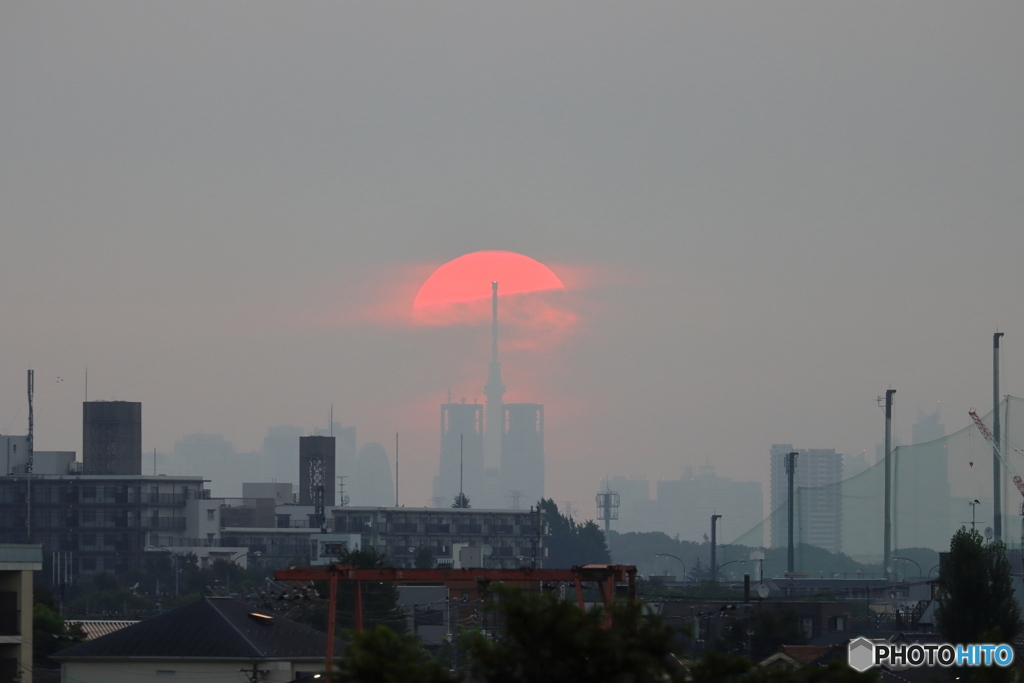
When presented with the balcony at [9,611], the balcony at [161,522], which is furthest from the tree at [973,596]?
the balcony at [161,522]

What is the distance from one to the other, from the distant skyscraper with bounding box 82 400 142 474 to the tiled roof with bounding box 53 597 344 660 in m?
119

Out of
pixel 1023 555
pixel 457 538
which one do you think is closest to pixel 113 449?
pixel 457 538

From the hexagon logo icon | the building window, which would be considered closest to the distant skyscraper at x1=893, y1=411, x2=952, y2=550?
the building window

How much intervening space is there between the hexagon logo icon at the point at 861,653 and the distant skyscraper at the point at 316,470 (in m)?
135

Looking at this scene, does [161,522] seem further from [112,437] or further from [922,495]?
[922,495]

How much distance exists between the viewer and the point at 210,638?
52344 mm

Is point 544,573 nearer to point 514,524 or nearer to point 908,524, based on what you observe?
point 908,524

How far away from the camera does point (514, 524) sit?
184 meters

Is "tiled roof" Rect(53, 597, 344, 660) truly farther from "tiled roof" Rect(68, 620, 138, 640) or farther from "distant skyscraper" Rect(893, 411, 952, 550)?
"distant skyscraper" Rect(893, 411, 952, 550)

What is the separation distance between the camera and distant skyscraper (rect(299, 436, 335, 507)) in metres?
181

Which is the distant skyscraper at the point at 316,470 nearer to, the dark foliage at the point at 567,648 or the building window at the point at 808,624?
the building window at the point at 808,624

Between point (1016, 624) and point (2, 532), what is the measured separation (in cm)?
12204

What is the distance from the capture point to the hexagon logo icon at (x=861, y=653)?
44.1 meters

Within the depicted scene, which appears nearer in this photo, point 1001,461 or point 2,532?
point 1001,461
